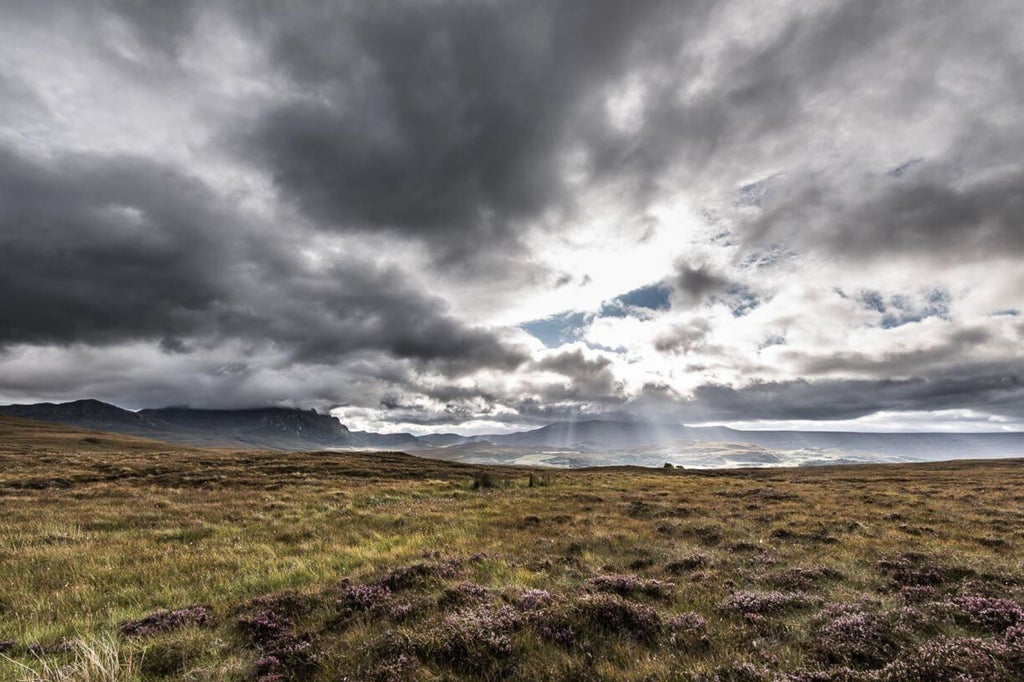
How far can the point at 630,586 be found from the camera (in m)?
10.5

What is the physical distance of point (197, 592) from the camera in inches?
430

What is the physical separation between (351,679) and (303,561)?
848 centimetres

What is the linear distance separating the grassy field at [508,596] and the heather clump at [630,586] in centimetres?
5

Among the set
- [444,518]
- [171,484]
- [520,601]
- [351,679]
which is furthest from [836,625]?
[171,484]

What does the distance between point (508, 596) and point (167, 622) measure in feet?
22.0

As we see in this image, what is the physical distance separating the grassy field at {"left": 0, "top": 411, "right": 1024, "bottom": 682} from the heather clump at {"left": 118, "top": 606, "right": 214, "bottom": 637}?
0.06 meters

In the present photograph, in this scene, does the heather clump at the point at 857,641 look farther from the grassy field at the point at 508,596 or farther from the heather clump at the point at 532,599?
the heather clump at the point at 532,599

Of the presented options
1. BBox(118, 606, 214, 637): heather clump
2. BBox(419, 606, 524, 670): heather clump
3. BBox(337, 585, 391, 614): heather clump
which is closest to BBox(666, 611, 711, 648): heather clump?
BBox(419, 606, 524, 670): heather clump

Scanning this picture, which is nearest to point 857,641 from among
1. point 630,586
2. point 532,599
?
point 630,586

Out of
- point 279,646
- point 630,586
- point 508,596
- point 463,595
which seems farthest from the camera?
point 630,586

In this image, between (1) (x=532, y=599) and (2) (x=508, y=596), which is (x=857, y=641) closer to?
(1) (x=532, y=599)

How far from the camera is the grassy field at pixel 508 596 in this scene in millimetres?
6723

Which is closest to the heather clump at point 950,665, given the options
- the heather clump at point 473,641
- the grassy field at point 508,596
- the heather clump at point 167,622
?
the grassy field at point 508,596

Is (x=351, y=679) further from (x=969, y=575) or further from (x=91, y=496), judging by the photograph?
(x=91, y=496)
